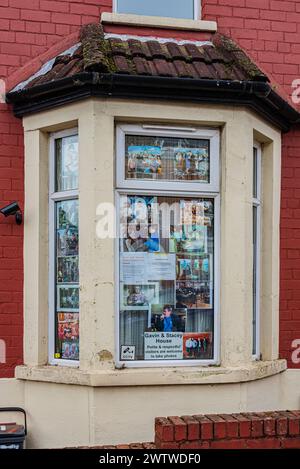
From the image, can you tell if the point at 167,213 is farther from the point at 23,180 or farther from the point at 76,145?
the point at 23,180

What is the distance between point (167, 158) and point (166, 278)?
3.64 feet

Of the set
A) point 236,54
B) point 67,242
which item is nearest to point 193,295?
point 67,242

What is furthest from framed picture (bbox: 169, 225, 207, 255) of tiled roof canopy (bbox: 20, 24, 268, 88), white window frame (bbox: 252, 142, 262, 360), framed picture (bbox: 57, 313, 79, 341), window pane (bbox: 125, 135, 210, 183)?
tiled roof canopy (bbox: 20, 24, 268, 88)

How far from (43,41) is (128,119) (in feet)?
3.94

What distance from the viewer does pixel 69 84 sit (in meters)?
5.17

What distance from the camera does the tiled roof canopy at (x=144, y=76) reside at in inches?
203

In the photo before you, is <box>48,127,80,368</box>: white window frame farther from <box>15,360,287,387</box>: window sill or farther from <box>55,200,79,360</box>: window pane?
<box>15,360,287,387</box>: window sill

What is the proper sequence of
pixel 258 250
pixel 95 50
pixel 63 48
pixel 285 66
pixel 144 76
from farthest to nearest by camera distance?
pixel 285 66 → pixel 258 250 → pixel 63 48 → pixel 95 50 → pixel 144 76

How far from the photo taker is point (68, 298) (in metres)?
5.57

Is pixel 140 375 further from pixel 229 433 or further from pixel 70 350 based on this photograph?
pixel 229 433

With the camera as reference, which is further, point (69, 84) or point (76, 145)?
point (76, 145)

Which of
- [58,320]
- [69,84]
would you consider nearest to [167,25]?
[69,84]

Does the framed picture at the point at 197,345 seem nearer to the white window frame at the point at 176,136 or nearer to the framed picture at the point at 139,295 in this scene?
the framed picture at the point at 139,295

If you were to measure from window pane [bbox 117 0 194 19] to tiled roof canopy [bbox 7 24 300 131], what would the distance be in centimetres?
44
